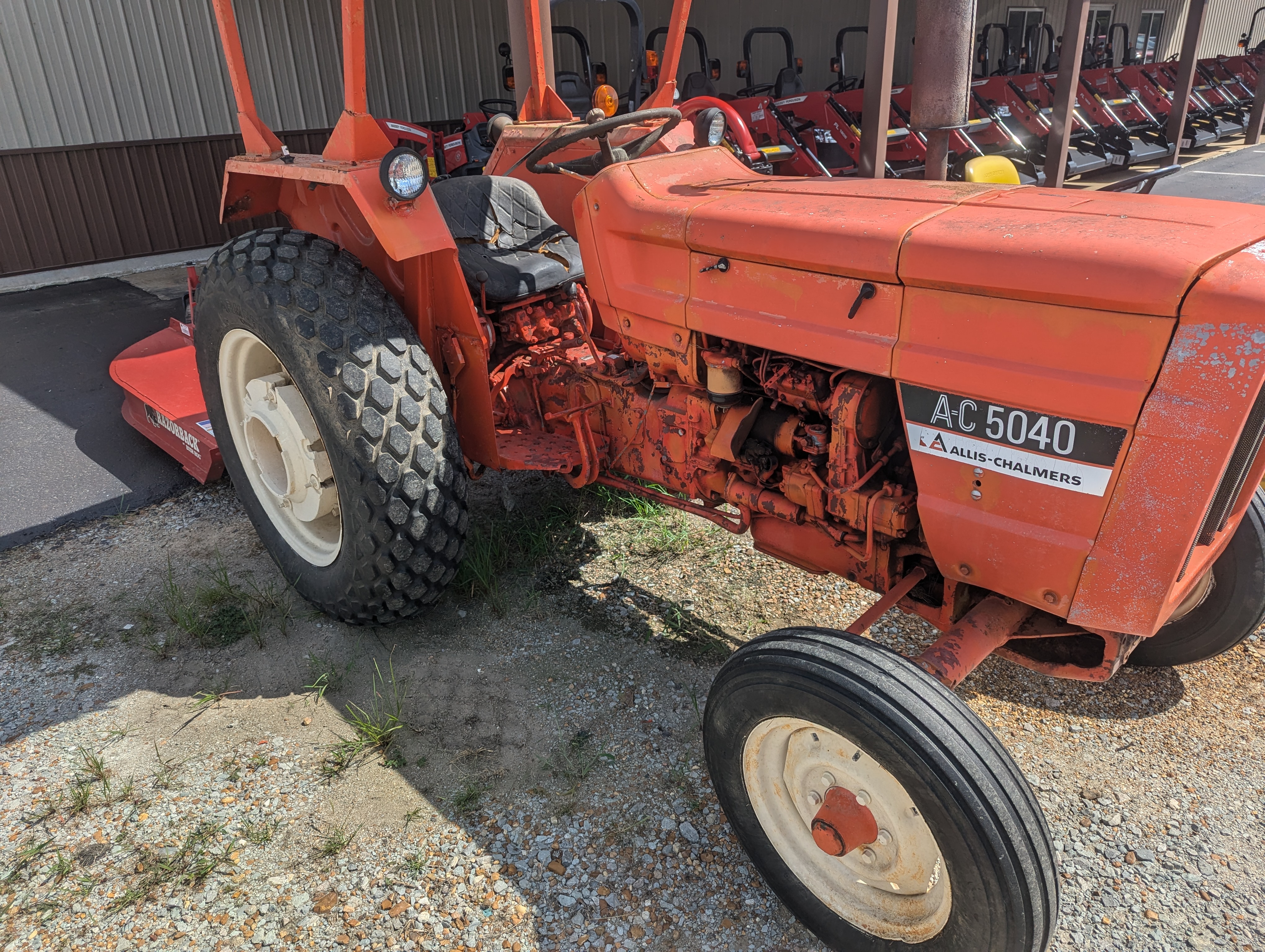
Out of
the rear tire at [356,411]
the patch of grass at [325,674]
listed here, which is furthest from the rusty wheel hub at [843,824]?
the patch of grass at [325,674]

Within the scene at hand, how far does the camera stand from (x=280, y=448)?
8.89 feet

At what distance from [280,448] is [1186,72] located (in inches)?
450

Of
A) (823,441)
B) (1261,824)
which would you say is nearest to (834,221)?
(823,441)

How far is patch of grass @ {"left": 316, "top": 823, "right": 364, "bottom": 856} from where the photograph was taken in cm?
187

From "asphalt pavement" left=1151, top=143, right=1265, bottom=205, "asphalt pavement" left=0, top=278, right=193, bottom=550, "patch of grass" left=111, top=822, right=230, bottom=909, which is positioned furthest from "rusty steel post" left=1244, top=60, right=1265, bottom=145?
"patch of grass" left=111, top=822, right=230, bottom=909

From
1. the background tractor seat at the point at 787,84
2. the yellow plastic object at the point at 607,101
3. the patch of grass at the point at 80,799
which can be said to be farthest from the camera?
the background tractor seat at the point at 787,84

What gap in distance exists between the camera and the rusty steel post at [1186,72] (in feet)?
31.8

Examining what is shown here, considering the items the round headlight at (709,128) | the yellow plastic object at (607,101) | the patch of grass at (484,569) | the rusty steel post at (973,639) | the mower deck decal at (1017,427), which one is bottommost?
the patch of grass at (484,569)

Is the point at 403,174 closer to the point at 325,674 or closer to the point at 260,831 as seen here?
the point at 325,674

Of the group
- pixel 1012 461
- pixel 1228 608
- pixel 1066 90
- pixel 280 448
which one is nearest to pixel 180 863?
pixel 280 448

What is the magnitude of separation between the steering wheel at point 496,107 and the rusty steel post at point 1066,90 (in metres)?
4.77

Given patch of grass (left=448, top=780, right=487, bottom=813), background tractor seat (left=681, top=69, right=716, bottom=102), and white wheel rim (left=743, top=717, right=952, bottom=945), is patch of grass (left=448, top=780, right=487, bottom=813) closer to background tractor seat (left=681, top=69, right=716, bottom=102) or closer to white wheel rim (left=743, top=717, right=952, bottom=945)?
white wheel rim (left=743, top=717, right=952, bottom=945)

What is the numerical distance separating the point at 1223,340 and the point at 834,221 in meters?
0.72

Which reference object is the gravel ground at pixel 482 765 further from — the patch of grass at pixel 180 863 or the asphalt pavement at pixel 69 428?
the asphalt pavement at pixel 69 428
